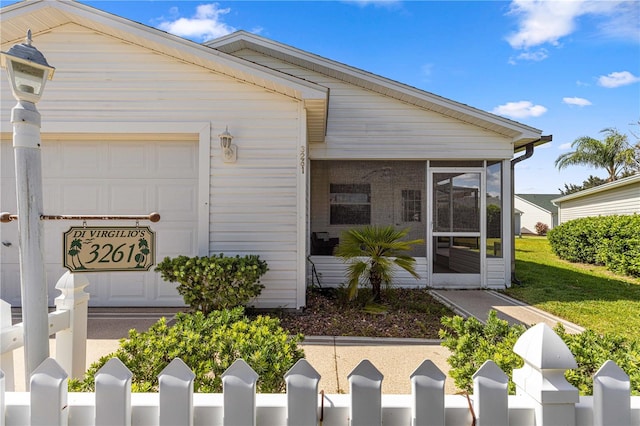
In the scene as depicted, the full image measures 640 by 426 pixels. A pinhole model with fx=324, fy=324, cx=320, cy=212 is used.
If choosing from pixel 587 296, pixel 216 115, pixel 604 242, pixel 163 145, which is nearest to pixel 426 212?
pixel 587 296

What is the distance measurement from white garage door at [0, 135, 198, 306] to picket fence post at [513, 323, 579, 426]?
179 inches

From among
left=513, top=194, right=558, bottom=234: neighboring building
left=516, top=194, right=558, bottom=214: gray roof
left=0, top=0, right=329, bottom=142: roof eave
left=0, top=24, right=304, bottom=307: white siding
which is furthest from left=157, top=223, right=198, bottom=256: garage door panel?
left=516, top=194, right=558, bottom=214: gray roof

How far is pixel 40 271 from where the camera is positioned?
1.36m

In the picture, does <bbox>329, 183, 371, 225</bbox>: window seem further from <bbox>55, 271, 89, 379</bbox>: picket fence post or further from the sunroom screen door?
<bbox>55, 271, 89, 379</bbox>: picket fence post

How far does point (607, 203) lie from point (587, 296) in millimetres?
9184

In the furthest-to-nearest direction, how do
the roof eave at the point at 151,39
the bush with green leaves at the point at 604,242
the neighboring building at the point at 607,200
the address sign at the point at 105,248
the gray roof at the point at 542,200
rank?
the gray roof at the point at 542,200, the neighboring building at the point at 607,200, the bush with green leaves at the point at 604,242, the roof eave at the point at 151,39, the address sign at the point at 105,248

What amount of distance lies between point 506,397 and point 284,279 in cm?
379

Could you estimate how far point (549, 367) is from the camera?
3.47 ft

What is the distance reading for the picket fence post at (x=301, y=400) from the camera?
1108mm

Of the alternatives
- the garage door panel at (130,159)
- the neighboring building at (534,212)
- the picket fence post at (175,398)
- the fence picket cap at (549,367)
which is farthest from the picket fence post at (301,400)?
the neighboring building at (534,212)

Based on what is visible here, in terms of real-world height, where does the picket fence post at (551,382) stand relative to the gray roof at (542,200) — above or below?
below

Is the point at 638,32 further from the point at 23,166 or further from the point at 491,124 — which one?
the point at 23,166

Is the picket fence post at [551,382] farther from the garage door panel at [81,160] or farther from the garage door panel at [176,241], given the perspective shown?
the garage door panel at [81,160]

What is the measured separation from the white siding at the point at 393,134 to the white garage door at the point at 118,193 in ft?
9.07
